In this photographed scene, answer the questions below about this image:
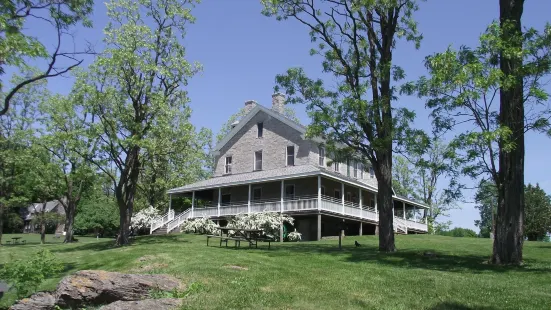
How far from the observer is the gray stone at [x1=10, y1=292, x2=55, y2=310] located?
1006 cm

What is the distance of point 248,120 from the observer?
37719 millimetres

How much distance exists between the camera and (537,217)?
1724 inches

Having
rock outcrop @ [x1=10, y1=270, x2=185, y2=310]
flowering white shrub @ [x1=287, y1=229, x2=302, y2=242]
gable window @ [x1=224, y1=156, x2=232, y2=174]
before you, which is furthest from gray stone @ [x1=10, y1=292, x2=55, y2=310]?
gable window @ [x1=224, y1=156, x2=232, y2=174]

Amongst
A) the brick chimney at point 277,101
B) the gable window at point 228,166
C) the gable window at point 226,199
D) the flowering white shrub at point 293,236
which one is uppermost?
the brick chimney at point 277,101

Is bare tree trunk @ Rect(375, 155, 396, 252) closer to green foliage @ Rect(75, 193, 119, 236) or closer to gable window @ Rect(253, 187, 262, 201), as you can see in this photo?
gable window @ Rect(253, 187, 262, 201)

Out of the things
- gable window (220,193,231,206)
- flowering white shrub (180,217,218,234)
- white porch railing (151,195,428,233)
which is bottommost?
flowering white shrub (180,217,218,234)

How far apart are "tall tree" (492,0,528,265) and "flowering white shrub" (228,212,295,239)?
625 inches

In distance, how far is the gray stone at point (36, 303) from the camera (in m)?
10.1

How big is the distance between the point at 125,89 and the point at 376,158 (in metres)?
15.0

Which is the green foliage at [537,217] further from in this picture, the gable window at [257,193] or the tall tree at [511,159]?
the tall tree at [511,159]

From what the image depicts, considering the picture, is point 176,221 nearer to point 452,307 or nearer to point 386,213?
point 386,213

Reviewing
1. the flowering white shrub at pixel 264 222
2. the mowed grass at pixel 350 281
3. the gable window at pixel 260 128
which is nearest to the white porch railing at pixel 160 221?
the flowering white shrub at pixel 264 222

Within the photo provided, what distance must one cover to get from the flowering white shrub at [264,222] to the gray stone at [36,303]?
60.0ft

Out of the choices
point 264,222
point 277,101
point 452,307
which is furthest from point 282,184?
point 452,307
